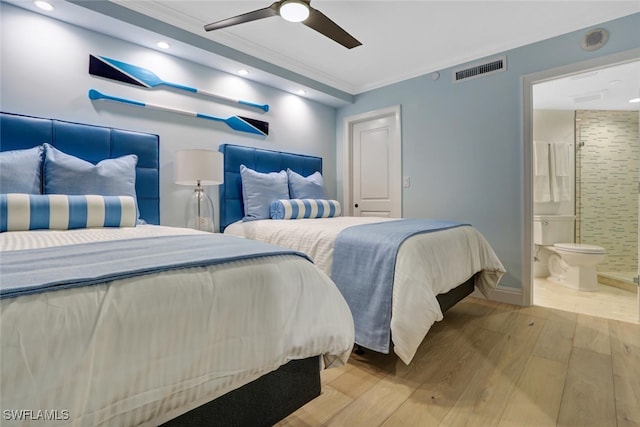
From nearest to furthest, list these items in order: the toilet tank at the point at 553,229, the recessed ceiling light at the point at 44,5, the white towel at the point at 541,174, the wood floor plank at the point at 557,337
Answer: the wood floor plank at the point at 557,337
the recessed ceiling light at the point at 44,5
the toilet tank at the point at 553,229
the white towel at the point at 541,174

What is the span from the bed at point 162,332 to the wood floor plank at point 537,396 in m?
0.86

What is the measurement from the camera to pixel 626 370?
1717 millimetres

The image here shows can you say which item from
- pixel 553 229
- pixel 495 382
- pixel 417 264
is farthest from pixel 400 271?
pixel 553 229

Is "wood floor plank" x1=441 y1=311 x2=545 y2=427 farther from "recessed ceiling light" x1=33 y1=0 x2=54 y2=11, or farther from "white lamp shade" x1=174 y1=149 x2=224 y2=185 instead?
"recessed ceiling light" x1=33 y1=0 x2=54 y2=11

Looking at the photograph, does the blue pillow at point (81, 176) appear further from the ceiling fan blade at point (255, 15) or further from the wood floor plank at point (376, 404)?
the wood floor plank at point (376, 404)

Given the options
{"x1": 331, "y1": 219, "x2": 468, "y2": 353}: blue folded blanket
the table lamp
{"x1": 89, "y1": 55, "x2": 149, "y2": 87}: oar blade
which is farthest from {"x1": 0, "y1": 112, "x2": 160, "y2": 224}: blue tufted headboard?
{"x1": 331, "y1": 219, "x2": 468, "y2": 353}: blue folded blanket

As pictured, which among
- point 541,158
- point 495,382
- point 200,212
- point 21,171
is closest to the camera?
point 495,382

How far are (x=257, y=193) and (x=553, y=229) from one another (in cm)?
375

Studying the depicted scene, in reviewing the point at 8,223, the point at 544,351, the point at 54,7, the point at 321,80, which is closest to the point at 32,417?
the point at 8,223

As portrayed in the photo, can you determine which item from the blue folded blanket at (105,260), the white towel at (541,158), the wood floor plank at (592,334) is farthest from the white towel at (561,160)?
the blue folded blanket at (105,260)

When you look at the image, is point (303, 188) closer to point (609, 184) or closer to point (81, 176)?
point (81, 176)

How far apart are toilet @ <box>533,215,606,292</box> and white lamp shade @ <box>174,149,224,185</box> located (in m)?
3.66

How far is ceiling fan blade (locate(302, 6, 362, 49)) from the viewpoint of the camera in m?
2.00

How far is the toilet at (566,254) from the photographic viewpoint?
335 cm
